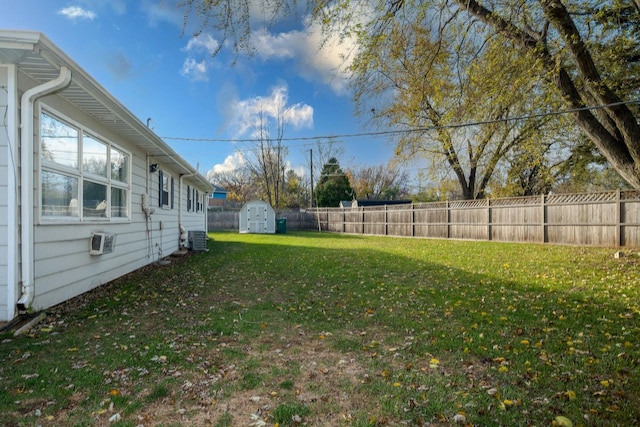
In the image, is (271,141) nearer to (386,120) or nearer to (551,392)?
(386,120)

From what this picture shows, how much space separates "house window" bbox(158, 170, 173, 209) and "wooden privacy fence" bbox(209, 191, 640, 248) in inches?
473

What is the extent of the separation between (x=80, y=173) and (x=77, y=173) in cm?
7

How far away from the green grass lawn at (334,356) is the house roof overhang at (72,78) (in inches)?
112

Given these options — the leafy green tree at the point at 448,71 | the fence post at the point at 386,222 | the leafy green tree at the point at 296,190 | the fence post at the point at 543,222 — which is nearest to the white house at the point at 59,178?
the leafy green tree at the point at 448,71

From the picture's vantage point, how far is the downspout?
3812 millimetres

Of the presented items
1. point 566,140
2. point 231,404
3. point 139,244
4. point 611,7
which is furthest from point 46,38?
point 566,140

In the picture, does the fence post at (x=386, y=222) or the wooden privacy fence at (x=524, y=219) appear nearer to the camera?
the wooden privacy fence at (x=524, y=219)

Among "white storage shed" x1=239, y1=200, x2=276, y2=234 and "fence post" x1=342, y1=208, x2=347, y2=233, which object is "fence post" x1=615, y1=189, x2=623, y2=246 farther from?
"white storage shed" x1=239, y1=200, x2=276, y2=234

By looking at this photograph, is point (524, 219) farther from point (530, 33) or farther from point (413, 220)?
point (530, 33)

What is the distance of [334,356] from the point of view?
314cm

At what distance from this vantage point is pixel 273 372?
9.20 feet

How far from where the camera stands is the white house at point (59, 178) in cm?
374

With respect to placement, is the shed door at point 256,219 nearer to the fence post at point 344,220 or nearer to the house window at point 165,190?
the fence post at point 344,220

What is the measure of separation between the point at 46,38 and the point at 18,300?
283cm
